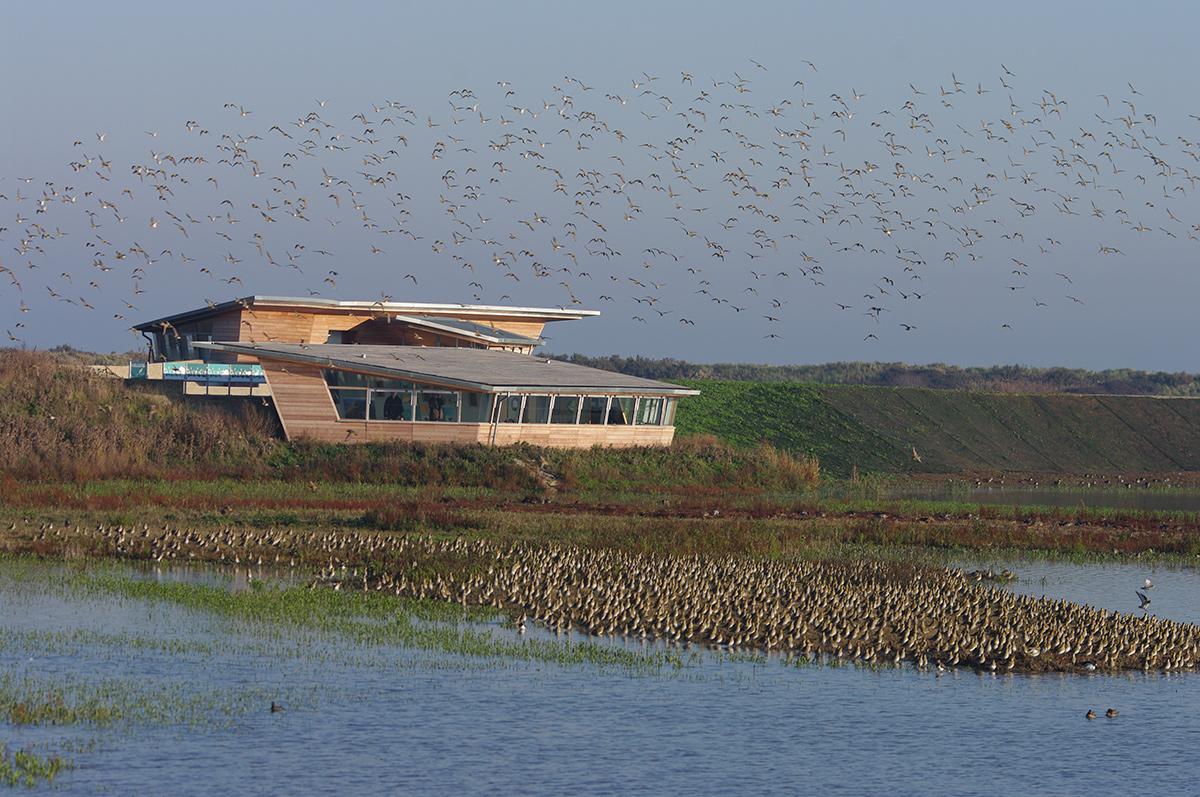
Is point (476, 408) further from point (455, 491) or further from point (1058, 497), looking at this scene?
point (1058, 497)

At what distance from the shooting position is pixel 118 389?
206ft

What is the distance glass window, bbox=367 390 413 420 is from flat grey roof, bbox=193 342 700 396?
1.02m

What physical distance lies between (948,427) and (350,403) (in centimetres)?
5426

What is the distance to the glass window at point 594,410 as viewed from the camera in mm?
68750

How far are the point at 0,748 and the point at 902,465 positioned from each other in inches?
2968

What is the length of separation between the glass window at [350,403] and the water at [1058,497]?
23.8 meters

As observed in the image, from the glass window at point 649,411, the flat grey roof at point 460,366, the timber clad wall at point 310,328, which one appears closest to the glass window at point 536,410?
the flat grey roof at point 460,366

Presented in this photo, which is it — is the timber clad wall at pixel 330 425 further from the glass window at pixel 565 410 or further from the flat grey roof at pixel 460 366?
the glass window at pixel 565 410

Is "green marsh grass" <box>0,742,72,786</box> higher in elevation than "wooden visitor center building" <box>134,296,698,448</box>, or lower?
lower

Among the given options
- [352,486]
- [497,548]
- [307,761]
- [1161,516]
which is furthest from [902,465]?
[307,761]

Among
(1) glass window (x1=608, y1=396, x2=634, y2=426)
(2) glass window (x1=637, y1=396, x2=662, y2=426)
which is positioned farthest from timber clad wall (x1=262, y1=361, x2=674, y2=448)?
(2) glass window (x1=637, y1=396, x2=662, y2=426)

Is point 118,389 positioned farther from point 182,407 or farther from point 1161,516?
point 1161,516

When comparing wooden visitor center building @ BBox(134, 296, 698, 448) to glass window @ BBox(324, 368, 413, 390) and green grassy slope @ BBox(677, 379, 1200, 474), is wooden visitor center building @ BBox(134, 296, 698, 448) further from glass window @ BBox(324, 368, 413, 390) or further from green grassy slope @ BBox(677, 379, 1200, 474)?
green grassy slope @ BBox(677, 379, 1200, 474)

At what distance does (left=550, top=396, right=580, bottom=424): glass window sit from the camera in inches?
2660
